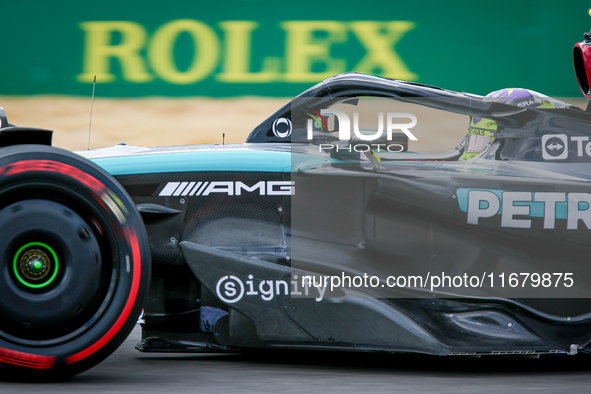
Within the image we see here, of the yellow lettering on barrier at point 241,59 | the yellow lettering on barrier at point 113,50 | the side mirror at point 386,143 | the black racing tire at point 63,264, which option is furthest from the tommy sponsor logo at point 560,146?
the yellow lettering on barrier at point 113,50

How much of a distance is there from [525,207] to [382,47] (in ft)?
14.4

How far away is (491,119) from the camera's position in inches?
131

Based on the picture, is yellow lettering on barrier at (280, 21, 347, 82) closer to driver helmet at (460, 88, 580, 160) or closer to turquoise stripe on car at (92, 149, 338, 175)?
driver helmet at (460, 88, 580, 160)

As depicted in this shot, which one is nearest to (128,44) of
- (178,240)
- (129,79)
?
(129,79)

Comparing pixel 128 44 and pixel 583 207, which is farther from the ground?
pixel 128 44

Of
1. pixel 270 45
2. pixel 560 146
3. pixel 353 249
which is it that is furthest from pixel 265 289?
pixel 270 45

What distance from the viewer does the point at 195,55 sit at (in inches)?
289

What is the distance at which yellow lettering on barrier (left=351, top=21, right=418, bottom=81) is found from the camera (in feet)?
23.5

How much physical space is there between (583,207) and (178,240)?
164cm

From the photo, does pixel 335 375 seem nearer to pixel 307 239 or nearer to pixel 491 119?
pixel 307 239

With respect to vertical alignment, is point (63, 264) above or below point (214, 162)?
below

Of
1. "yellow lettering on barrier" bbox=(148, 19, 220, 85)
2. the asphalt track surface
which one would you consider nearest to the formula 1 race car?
the asphalt track surface

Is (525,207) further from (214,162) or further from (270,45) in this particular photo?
(270,45)

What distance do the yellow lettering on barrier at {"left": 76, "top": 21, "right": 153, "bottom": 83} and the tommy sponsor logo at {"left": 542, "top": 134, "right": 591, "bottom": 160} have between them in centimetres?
479
